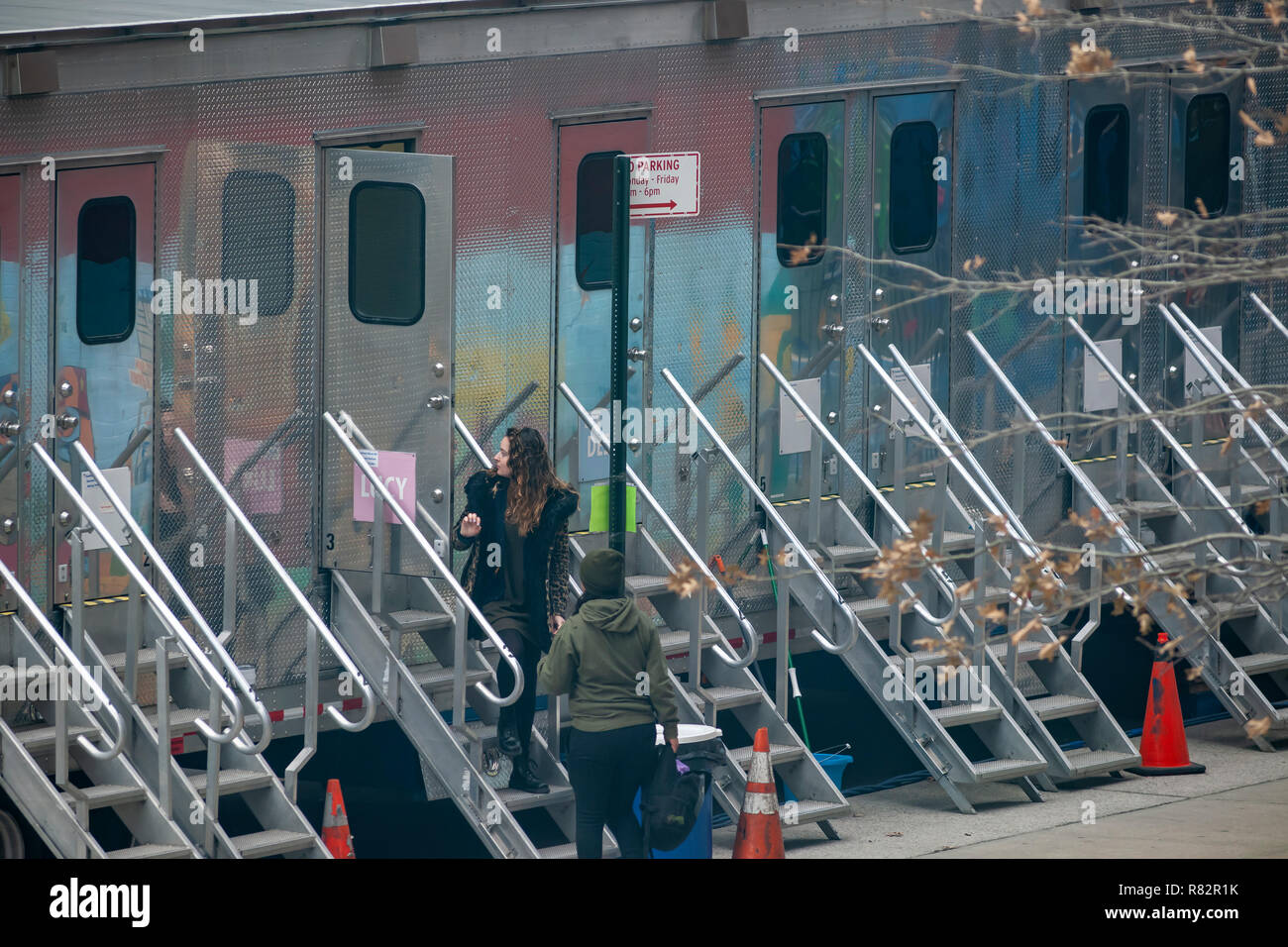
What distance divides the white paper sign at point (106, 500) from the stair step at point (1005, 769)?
4450mm

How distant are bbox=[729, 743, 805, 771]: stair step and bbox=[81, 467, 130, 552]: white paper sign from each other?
3162 mm

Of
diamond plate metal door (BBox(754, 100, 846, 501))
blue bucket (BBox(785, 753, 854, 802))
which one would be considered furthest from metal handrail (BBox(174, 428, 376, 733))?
diamond plate metal door (BBox(754, 100, 846, 501))

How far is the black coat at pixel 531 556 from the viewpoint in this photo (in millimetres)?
9609

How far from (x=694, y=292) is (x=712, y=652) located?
1.80 meters

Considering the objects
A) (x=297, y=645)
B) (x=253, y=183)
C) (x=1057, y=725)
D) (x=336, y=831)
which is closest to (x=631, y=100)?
(x=253, y=183)

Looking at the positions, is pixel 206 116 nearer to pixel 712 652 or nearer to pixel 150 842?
pixel 150 842

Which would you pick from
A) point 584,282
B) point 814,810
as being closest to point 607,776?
point 814,810

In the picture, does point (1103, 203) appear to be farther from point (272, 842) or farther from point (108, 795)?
point (108, 795)

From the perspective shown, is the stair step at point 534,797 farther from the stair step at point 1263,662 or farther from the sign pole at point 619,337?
the stair step at point 1263,662

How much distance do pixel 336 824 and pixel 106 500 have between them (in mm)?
1661

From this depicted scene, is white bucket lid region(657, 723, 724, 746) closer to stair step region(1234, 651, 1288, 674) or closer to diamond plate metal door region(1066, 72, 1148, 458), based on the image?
diamond plate metal door region(1066, 72, 1148, 458)

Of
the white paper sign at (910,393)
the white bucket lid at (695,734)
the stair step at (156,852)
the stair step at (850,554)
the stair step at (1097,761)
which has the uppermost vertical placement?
the white paper sign at (910,393)

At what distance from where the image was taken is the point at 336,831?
9195mm

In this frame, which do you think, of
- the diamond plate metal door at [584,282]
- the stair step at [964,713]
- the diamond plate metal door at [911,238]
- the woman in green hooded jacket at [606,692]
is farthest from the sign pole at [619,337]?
the diamond plate metal door at [911,238]
